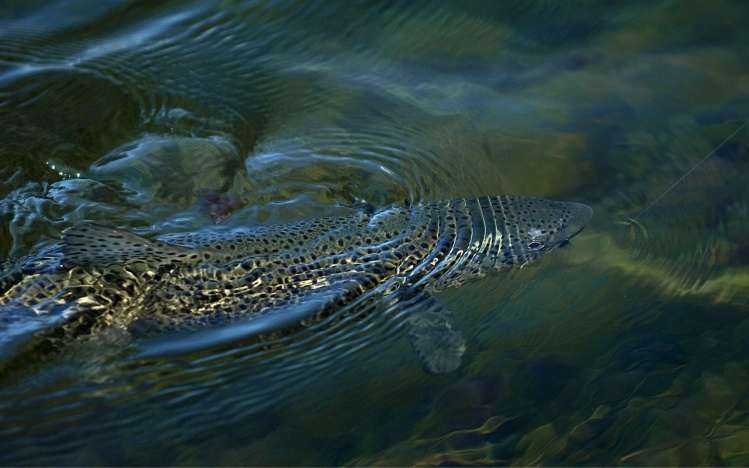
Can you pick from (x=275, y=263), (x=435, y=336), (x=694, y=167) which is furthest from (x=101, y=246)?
(x=694, y=167)

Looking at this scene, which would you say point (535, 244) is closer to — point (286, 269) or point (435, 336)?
point (435, 336)

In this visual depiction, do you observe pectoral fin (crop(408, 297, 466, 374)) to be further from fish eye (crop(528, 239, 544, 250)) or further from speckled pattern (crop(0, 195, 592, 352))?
fish eye (crop(528, 239, 544, 250))

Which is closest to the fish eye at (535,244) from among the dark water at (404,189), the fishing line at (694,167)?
the dark water at (404,189)

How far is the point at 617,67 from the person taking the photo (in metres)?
6.70

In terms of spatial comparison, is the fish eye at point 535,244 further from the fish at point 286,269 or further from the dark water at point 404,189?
the dark water at point 404,189

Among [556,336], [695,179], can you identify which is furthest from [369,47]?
[556,336]

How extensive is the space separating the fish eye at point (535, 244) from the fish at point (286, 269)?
0.01m

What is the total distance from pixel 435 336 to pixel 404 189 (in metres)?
1.62

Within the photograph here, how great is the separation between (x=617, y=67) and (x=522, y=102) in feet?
3.41

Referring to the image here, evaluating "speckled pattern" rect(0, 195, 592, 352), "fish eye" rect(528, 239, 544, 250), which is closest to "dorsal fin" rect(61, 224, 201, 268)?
"speckled pattern" rect(0, 195, 592, 352)

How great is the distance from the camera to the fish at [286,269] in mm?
4348

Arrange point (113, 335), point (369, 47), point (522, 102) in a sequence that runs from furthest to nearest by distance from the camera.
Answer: point (369, 47), point (522, 102), point (113, 335)

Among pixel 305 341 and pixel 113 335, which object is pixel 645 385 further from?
pixel 113 335

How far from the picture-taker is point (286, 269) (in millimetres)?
4688
